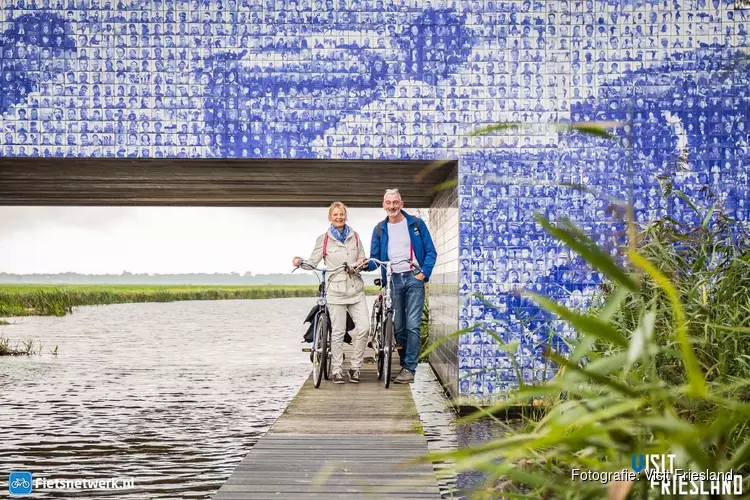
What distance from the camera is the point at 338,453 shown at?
4.23 m

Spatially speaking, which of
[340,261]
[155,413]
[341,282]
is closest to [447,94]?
[340,261]

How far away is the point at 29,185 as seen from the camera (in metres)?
7.39

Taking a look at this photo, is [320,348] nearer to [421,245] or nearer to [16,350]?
[421,245]

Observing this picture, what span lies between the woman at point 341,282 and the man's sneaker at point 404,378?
35 centimetres

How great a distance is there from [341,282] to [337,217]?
0.52m

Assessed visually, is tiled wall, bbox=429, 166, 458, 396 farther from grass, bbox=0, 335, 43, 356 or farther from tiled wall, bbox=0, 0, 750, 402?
grass, bbox=0, 335, 43, 356

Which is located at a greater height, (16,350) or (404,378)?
(404,378)

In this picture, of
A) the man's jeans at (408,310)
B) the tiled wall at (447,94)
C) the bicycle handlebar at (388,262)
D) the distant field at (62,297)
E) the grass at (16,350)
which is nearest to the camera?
the tiled wall at (447,94)

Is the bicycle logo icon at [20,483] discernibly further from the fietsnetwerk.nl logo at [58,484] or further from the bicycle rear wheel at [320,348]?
the bicycle rear wheel at [320,348]

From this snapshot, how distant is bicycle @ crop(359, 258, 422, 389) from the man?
66 millimetres

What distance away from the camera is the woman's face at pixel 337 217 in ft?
22.5

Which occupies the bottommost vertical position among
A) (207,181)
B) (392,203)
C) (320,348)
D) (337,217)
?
(320,348)

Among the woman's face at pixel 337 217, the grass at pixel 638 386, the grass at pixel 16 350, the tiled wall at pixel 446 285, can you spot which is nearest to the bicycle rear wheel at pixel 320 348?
the woman's face at pixel 337 217

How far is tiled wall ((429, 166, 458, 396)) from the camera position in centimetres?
646
